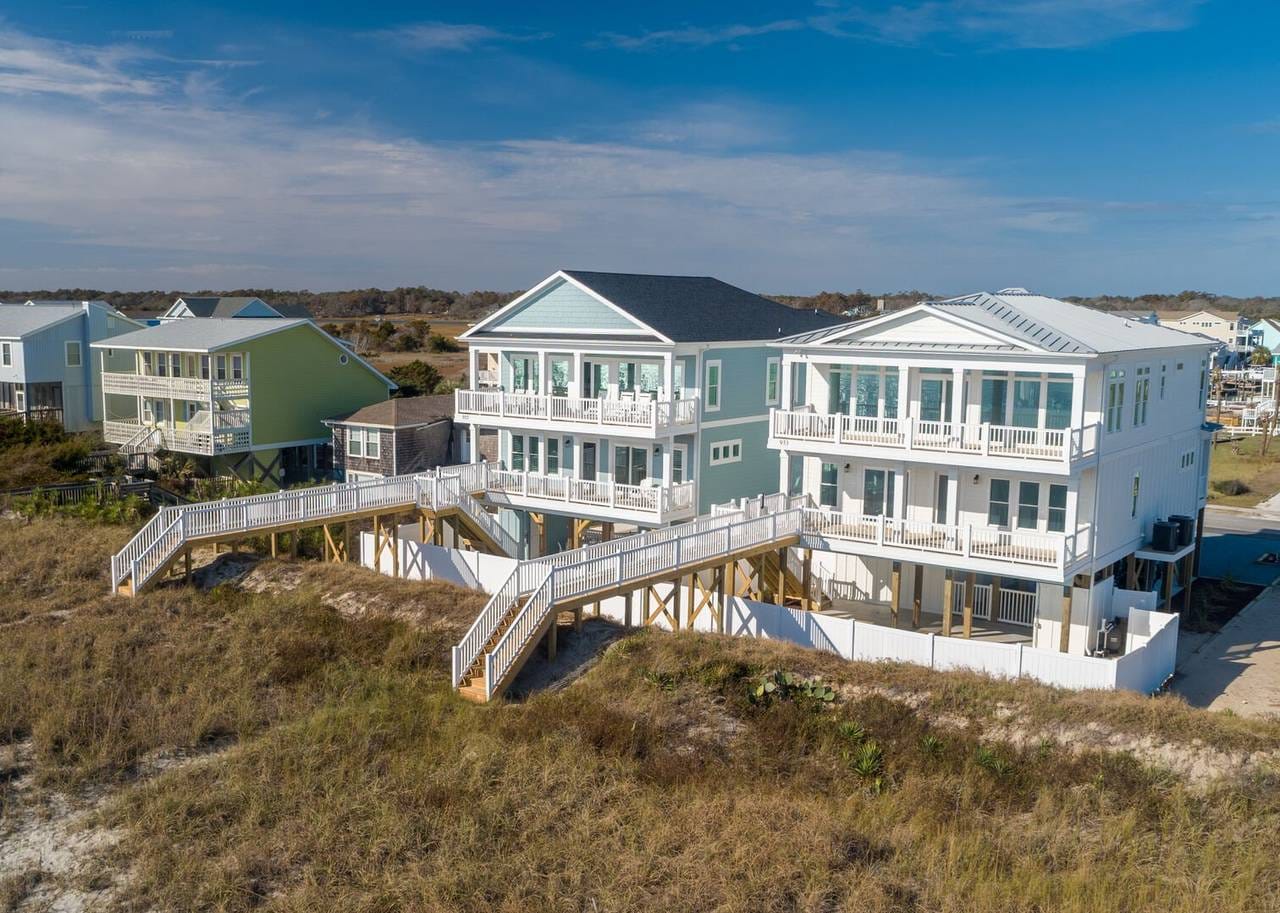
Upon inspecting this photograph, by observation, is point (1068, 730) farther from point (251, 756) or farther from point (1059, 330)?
point (251, 756)

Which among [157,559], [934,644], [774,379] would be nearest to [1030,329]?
[934,644]

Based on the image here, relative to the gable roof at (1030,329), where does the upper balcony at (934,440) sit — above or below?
below

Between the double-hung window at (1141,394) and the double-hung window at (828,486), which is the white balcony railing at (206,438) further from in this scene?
the double-hung window at (1141,394)

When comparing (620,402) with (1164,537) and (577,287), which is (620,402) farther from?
(1164,537)

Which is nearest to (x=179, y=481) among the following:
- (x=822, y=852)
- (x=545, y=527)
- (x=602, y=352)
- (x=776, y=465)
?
(x=545, y=527)

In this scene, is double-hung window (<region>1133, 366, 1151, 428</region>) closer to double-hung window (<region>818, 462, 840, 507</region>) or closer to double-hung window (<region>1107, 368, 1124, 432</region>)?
double-hung window (<region>1107, 368, 1124, 432</region>)

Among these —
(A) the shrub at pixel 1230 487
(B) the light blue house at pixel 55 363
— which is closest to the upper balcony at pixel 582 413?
(B) the light blue house at pixel 55 363
